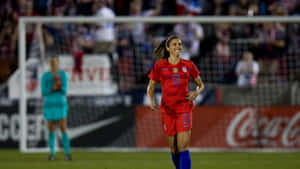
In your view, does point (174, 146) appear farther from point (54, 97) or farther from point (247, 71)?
point (247, 71)

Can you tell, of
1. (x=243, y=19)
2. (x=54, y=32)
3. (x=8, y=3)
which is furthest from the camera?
(x=8, y=3)

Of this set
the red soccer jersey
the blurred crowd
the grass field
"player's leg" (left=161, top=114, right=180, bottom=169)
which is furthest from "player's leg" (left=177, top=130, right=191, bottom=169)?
the blurred crowd

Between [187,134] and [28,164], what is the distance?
4.61 metres

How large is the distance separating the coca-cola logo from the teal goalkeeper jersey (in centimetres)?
481

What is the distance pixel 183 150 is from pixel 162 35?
9.39 m

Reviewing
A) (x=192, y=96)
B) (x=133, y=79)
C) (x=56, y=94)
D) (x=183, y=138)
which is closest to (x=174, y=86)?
(x=192, y=96)

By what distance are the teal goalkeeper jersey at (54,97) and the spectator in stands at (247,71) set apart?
5.04m

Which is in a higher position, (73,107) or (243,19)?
(243,19)

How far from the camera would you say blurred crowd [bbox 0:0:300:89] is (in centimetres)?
1489

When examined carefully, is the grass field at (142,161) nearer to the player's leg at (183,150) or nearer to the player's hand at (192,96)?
the player's leg at (183,150)

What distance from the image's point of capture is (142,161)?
38.1 feet

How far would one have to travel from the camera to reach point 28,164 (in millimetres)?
10898

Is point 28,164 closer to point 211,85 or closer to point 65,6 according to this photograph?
point 211,85

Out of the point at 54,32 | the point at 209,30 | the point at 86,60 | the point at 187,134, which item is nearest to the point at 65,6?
the point at 54,32
